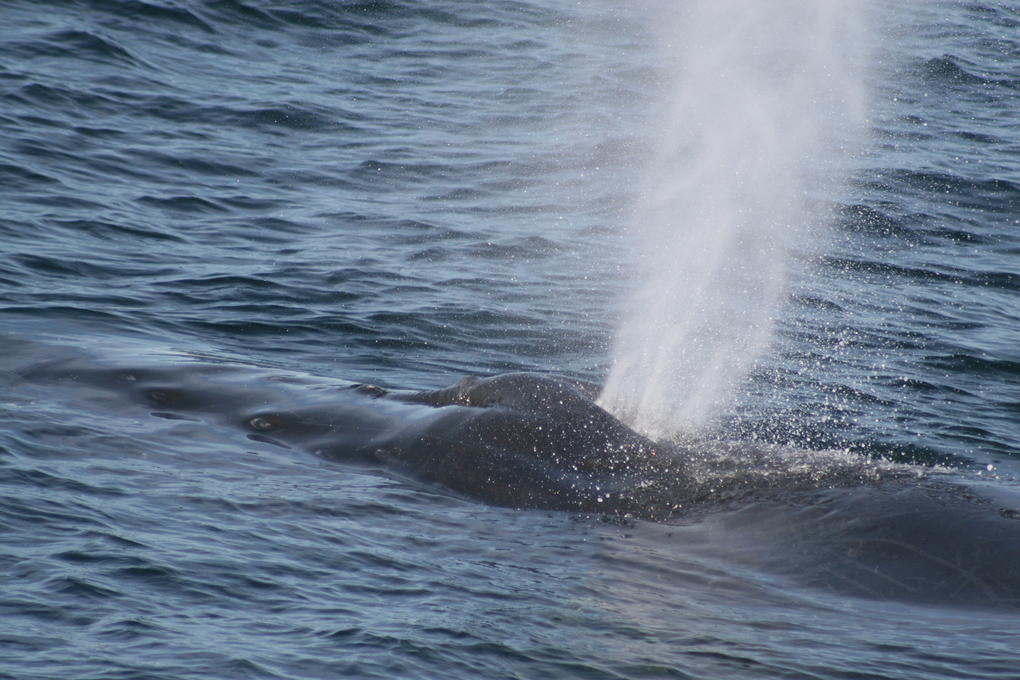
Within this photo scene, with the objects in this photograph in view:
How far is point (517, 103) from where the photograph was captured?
2606 cm

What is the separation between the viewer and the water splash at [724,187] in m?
13.8

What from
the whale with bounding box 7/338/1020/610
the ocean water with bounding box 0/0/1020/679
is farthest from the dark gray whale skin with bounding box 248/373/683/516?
the ocean water with bounding box 0/0/1020/679

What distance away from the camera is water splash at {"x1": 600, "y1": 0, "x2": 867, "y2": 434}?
1381 cm

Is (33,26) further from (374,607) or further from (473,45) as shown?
(374,607)

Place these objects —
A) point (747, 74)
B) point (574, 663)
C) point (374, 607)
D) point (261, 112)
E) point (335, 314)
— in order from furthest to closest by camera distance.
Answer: point (747, 74)
point (261, 112)
point (335, 314)
point (374, 607)
point (574, 663)

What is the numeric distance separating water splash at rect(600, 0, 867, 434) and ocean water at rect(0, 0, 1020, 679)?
0.34 ft

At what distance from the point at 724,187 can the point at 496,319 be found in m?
8.07

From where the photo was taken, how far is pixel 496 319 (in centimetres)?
1529

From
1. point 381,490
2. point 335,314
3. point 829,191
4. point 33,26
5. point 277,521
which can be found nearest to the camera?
point 277,521

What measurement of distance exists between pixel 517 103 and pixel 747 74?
498 cm

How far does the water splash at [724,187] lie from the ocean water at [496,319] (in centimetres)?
10

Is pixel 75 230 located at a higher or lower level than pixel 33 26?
lower

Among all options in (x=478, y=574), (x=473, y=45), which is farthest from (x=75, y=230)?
(x=473, y=45)

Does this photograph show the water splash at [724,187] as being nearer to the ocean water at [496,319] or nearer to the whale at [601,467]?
the ocean water at [496,319]
